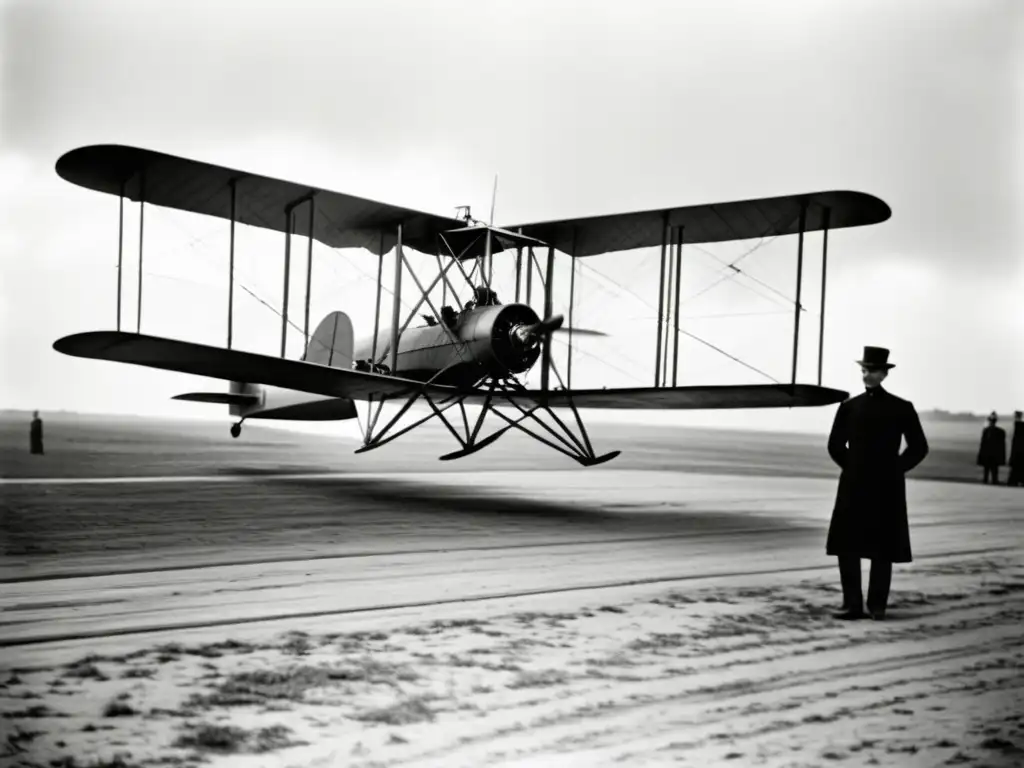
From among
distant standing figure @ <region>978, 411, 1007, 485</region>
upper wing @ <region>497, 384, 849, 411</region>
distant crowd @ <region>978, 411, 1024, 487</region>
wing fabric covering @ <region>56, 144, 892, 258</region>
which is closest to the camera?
wing fabric covering @ <region>56, 144, 892, 258</region>

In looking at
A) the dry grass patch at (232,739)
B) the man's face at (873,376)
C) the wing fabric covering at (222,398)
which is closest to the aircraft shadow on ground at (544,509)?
the wing fabric covering at (222,398)

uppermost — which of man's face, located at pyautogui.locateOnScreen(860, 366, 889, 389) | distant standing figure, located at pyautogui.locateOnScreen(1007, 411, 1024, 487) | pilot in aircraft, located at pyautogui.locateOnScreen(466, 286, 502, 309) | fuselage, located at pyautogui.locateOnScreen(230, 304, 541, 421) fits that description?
pilot in aircraft, located at pyautogui.locateOnScreen(466, 286, 502, 309)

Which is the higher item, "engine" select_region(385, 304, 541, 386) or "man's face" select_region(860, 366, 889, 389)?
"engine" select_region(385, 304, 541, 386)

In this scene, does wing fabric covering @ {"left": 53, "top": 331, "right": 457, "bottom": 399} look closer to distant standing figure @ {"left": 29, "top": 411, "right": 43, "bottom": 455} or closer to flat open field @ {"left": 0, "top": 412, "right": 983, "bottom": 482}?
flat open field @ {"left": 0, "top": 412, "right": 983, "bottom": 482}

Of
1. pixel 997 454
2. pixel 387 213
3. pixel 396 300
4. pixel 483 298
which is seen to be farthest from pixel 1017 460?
pixel 387 213

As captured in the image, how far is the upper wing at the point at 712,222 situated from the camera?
21.0 feet

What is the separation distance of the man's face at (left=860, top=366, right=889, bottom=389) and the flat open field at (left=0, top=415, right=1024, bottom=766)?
94 cm

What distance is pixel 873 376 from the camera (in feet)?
11.6

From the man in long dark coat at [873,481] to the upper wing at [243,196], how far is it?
4.36m

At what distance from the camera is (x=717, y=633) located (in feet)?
10.7

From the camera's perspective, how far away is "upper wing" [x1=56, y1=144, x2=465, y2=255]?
577 cm

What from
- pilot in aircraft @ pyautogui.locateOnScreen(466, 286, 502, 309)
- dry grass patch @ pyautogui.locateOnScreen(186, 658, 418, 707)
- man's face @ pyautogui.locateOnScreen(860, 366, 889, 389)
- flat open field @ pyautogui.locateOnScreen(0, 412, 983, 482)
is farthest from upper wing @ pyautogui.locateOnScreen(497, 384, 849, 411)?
dry grass patch @ pyautogui.locateOnScreen(186, 658, 418, 707)

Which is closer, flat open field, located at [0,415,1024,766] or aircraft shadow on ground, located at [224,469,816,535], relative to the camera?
flat open field, located at [0,415,1024,766]

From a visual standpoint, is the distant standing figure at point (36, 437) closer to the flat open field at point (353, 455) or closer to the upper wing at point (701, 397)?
the flat open field at point (353, 455)
